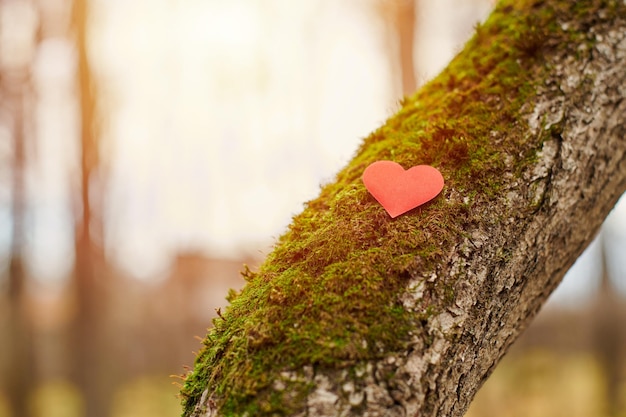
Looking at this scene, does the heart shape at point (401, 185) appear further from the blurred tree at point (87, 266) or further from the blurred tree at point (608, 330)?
the blurred tree at point (608, 330)

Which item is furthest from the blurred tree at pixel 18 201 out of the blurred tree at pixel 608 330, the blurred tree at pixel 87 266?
the blurred tree at pixel 608 330

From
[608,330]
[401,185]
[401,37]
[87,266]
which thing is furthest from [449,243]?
[608,330]

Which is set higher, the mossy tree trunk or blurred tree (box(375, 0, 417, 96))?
blurred tree (box(375, 0, 417, 96))

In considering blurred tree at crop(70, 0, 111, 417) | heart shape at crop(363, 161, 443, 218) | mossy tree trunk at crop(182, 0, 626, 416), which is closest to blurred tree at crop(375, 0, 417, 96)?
blurred tree at crop(70, 0, 111, 417)

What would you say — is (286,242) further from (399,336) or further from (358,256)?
(399,336)

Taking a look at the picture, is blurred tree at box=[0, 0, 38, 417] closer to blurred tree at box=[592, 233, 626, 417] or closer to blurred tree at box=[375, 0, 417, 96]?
blurred tree at box=[375, 0, 417, 96]

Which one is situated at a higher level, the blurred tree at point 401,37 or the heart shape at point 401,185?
the blurred tree at point 401,37
